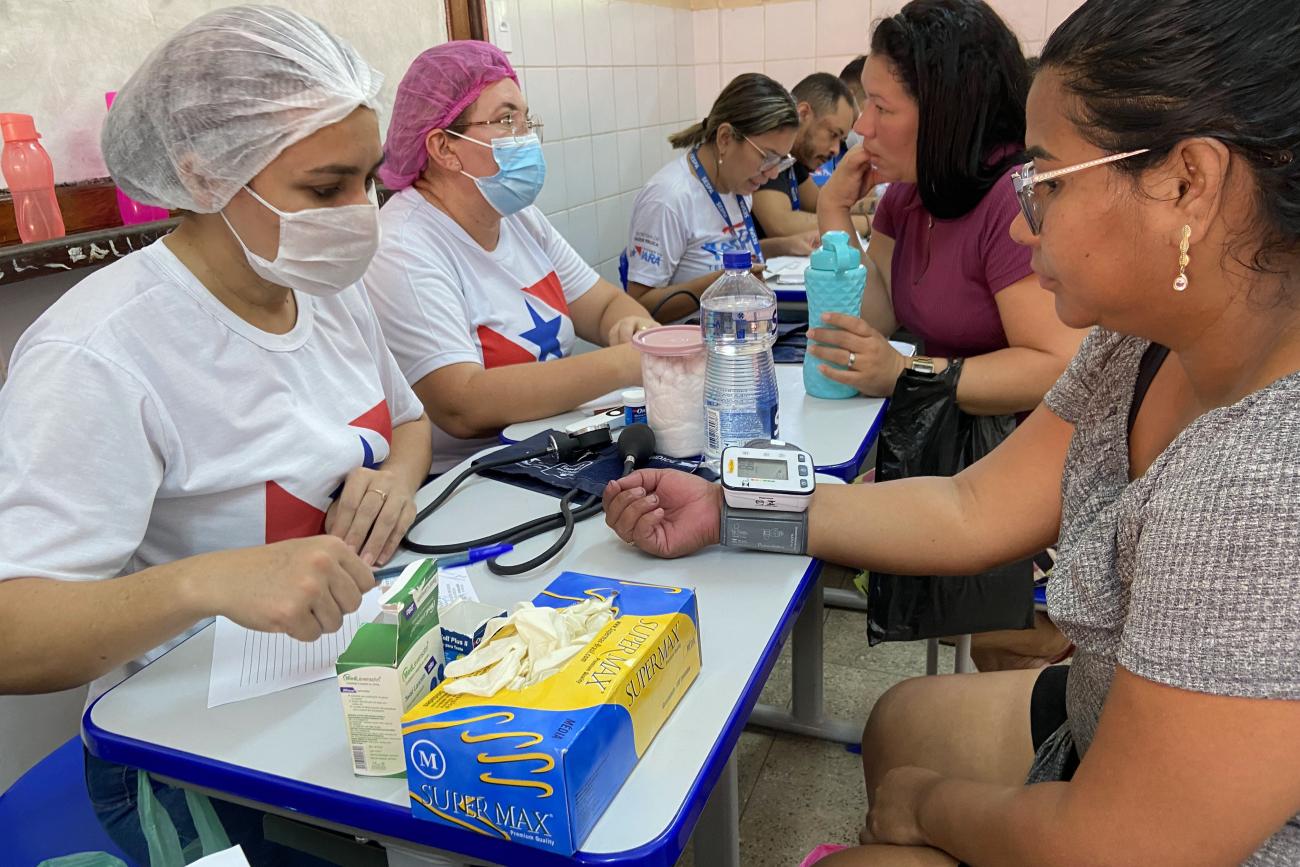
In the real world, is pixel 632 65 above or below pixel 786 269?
above

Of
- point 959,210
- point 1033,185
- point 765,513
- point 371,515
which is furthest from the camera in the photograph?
point 959,210

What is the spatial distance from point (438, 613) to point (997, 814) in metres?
0.59

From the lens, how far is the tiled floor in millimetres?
1884

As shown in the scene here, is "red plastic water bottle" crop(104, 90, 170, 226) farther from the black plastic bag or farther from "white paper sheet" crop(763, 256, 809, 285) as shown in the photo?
"white paper sheet" crop(763, 256, 809, 285)

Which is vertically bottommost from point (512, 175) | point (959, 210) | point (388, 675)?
point (388, 675)

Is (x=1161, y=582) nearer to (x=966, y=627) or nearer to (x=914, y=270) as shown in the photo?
(x=966, y=627)

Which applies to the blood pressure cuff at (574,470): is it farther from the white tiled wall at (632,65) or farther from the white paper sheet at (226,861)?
the white tiled wall at (632,65)

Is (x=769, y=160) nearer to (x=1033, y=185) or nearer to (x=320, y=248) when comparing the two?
(x=320, y=248)

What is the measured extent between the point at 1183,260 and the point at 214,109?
3.76ft

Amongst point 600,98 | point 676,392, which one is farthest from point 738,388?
point 600,98

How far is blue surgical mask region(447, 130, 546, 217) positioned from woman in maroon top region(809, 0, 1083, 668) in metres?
0.72

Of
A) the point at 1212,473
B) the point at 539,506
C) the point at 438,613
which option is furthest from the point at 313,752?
the point at 1212,473

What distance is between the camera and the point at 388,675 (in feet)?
2.55

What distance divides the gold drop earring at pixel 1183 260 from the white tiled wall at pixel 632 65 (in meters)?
2.75
